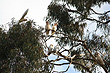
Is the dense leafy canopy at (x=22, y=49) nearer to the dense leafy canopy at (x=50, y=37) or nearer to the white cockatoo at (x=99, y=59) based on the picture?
the dense leafy canopy at (x=50, y=37)

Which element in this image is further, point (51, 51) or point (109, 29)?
point (109, 29)

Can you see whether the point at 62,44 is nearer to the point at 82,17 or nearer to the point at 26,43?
the point at 82,17

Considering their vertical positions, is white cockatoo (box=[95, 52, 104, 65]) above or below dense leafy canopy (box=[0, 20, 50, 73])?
below

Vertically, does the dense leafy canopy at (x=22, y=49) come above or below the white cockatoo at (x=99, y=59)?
above

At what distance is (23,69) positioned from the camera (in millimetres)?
4316

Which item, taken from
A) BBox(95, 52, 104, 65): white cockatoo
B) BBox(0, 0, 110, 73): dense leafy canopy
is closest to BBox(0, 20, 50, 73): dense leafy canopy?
BBox(0, 0, 110, 73): dense leafy canopy

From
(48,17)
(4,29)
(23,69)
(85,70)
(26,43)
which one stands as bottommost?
(85,70)

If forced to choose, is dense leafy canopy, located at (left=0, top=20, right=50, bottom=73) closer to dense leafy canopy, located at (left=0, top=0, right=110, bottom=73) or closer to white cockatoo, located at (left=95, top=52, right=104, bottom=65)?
dense leafy canopy, located at (left=0, top=0, right=110, bottom=73)

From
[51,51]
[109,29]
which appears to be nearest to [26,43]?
[51,51]

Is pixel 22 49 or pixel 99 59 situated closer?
pixel 22 49

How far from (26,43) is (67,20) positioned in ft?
10.7

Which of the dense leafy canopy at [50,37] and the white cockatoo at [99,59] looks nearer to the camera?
the dense leafy canopy at [50,37]

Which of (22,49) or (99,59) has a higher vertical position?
(22,49)

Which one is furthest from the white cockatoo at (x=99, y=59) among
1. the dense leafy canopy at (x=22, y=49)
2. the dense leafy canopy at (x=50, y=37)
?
the dense leafy canopy at (x=22, y=49)
